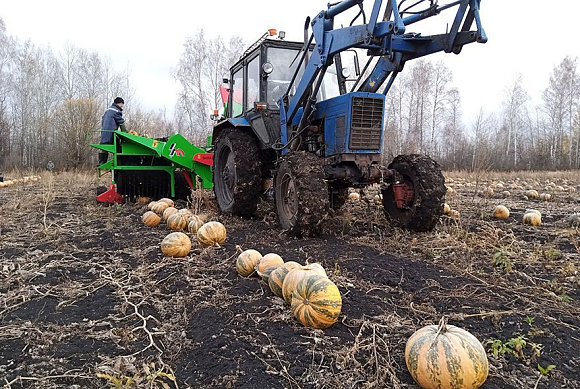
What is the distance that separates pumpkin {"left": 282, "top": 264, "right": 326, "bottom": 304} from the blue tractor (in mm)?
1847

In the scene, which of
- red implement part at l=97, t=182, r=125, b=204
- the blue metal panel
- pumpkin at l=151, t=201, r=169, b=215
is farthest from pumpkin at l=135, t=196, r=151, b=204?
the blue metal panel

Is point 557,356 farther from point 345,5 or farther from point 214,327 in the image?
point 345,5

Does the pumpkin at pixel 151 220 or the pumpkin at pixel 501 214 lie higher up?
the pumpkin at pixel 501 214

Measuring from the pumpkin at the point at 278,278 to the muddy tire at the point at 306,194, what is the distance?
1.60 meters

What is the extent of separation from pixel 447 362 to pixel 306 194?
120 inches

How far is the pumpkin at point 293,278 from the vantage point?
9.98ft

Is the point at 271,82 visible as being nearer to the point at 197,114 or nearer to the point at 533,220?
the point at 533,220

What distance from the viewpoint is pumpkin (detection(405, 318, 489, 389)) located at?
2.09 metres

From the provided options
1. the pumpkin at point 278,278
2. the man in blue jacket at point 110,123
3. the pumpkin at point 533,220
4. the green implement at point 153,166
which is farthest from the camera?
the man in blue jacket at point 110,123

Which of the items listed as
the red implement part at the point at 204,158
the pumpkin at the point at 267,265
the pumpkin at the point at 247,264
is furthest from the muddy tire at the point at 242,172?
the pumpkin at the point at 267,265

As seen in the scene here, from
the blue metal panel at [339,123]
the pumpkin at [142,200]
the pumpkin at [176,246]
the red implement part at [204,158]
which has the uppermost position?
the blue metal panel at [339,123]

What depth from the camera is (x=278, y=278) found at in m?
3.35

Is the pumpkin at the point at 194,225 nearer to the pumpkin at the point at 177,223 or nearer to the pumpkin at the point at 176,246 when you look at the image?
the pumpkin at the point at 177,223

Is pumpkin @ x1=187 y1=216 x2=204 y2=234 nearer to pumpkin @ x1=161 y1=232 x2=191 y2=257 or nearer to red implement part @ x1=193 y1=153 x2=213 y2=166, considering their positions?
pumpkin @ x1=161 y1=232 x2=191 y2=257
